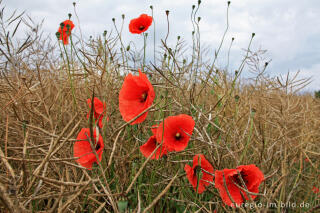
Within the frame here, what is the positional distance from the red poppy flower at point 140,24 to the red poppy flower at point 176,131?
101cm

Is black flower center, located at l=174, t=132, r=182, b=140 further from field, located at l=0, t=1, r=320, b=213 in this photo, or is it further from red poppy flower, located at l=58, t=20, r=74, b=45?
red poppy flower, located at l=58, t=20, r=74, b=45

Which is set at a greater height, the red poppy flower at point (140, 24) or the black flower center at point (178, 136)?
the red poppy flower at point (140, 24)

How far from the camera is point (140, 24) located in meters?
1.82

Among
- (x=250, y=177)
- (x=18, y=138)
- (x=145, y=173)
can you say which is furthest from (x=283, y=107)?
(x=18, y=138)

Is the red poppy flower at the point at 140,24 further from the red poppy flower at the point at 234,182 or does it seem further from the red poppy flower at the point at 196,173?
the red poppy flower at the point at 234,182

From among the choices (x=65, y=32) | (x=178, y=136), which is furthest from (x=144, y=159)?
(x=65, y=32)

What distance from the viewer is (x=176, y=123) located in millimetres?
941

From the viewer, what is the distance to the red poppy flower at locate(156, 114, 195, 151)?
0.89 meters

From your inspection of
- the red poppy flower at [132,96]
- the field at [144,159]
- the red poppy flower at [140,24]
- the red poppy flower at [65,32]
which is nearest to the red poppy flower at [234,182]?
the field at [144,159]

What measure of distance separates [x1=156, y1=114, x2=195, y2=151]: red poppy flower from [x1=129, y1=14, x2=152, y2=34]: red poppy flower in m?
1.01

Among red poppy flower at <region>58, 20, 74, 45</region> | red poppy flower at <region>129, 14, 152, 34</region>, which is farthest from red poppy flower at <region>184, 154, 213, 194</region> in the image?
red poppy flower at <region>129, 14, 152, 34</region>

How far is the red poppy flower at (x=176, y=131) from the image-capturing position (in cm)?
89

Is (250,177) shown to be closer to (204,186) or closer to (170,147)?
(204,186)

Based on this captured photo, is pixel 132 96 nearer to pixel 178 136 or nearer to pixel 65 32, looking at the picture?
pixel 178 136
